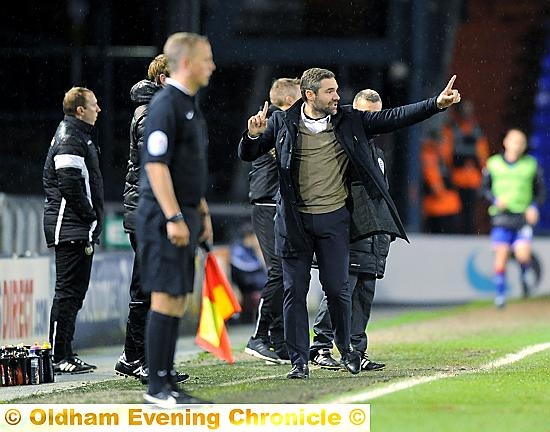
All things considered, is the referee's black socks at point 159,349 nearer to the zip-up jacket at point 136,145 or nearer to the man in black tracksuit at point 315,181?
the man in black tracksuit at point 315,181

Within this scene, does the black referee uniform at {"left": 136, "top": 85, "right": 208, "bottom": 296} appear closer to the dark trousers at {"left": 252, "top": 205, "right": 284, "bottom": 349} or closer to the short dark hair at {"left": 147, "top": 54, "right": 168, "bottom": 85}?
the short dark hair at {"left": 147, "top": 54, "right": 168, "bottom": 85}

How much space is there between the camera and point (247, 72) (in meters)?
23.8

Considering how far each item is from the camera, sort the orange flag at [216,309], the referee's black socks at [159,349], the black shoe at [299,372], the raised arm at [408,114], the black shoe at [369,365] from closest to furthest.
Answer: the referee's black socks at [159,349], the orange flag at [216,309], the raised arm at [408,114], the black shoe at [299,372], the black shoe at [369,365]

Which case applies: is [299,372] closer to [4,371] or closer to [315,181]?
[315,181]

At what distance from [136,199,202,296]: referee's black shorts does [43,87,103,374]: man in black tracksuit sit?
269 centimetres

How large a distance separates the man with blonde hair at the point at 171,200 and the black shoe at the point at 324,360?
2.61 meters

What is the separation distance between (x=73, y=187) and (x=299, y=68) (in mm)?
12877

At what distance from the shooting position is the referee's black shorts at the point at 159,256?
26.8ft

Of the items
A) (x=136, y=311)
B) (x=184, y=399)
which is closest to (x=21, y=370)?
(x=136, y=311)

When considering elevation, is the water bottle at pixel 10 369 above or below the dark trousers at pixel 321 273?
below

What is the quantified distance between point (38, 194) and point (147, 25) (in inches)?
120

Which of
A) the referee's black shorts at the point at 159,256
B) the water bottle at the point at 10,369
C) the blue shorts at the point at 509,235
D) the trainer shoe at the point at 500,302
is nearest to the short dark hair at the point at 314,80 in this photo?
the referee's black shorts at the point at 159,256

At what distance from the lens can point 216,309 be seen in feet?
28.2

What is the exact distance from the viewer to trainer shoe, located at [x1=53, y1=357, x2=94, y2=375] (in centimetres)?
1120
